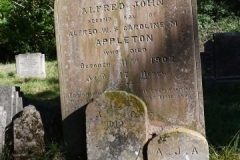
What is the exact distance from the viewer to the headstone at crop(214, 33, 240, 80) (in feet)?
34.7

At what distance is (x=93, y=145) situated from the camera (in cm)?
510

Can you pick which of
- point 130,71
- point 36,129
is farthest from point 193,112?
point 36,129

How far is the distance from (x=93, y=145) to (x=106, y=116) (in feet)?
1.09

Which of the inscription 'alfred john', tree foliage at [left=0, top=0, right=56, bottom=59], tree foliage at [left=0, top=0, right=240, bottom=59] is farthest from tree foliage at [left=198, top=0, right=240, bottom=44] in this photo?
the inscription 'alfred john'

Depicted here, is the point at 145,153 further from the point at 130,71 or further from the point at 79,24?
the point at 79,24

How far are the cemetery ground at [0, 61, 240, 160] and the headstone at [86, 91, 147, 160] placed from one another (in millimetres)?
539

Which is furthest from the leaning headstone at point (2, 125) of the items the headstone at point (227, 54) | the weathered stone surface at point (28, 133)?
the headstone at point (227, 54)

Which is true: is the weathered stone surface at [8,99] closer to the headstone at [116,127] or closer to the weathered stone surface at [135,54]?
the weathered stone surface at [135,54]

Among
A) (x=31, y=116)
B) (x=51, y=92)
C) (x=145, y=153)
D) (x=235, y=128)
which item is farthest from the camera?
(x=51, y=92)

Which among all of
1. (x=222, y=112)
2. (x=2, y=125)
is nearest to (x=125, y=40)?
(x=2, y=125)

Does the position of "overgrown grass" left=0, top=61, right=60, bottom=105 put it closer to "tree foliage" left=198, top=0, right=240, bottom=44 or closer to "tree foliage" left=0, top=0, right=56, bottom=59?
"tree foliage" left=0, top=0, right=56, bottom=59

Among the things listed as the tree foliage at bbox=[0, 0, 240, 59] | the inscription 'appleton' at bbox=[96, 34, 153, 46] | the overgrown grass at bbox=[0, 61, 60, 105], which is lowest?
the overgrown grass at bbox=[0, 61, 60, 105]

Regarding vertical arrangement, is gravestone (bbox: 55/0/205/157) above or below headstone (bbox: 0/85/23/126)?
above

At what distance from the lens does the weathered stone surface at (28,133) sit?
17.4ft
